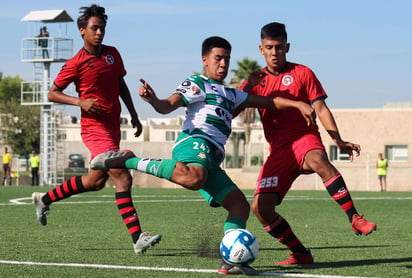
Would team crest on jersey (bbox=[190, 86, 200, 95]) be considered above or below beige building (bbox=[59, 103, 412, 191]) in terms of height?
above

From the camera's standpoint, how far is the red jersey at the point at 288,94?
7.68 meters

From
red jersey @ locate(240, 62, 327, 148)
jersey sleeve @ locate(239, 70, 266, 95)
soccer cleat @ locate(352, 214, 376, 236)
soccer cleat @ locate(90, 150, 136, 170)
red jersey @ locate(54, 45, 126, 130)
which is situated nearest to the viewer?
soccer cleat @ locate(352, 214, 376, 236)

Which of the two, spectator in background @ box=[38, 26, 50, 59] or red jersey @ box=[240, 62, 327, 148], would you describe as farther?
spectator in background @ box=[38, 26, 50, 59]

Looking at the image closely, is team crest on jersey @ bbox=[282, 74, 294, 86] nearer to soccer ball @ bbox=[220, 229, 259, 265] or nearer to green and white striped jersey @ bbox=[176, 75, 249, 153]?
green and white striped jersey @ bbox=[176, 75, 249, 153]

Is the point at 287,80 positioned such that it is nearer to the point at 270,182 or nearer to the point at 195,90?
the point at 270,182

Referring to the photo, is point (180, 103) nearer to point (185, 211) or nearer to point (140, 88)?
point (140, 88)

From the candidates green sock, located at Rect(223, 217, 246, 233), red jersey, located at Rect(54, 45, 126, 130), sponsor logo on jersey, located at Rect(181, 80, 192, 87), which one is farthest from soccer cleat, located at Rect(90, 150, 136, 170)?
red jersey, located at Rect(54, 45, 126, 130)

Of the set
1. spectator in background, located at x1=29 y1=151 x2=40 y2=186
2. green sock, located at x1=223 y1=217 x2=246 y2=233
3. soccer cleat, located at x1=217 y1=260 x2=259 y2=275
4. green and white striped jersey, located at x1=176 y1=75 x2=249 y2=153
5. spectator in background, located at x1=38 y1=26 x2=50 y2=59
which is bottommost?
spectator in background, located at x1=29 y1=151 x2=40 y2=186

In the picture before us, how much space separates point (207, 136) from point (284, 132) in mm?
960

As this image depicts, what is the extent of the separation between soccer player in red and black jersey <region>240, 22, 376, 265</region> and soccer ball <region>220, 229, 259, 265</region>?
36.1 inches

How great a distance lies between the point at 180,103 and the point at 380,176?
101 feet

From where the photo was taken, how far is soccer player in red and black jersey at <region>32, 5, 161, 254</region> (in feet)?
28.1

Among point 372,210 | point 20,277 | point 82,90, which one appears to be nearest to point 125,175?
point 82,90

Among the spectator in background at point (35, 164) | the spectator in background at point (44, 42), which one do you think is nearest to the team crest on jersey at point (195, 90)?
the spectator in background at point (35, 164)
